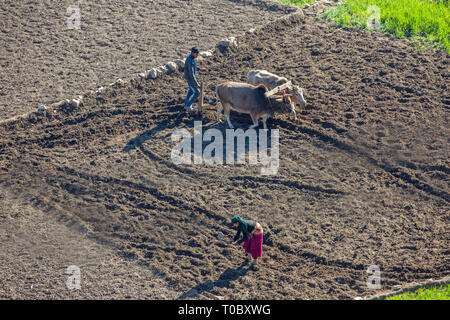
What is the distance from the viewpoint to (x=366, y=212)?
50.8ft

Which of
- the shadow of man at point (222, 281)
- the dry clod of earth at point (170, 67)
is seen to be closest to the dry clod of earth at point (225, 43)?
the dry clod of earth at point (170, 67)

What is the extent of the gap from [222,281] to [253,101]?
20.0ft

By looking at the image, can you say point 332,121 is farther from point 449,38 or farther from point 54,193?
point 54,193

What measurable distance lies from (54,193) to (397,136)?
9214mm

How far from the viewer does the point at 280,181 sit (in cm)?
1647

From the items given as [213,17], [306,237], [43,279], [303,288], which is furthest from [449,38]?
[43,279]

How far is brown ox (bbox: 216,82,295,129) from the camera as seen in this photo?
18047 millimetres

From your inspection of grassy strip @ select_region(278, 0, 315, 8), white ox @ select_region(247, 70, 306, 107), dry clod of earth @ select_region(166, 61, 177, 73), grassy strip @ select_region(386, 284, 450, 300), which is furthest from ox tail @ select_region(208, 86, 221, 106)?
grassy strip @ select_region(386, 284, 450, 300)

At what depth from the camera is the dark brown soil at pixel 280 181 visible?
1409 centimetres

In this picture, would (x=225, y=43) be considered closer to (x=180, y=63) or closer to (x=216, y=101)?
(x=180, y=63)

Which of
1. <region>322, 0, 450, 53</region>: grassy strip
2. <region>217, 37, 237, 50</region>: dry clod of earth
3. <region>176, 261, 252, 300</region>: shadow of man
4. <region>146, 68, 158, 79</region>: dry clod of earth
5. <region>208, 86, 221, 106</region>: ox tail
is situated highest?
<region>322, 0, 450, 53</region>: grassy strip

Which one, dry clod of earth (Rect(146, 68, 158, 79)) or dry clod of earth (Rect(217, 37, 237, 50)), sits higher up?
dry clod of earth (Rect(217, 37, 237, 50))

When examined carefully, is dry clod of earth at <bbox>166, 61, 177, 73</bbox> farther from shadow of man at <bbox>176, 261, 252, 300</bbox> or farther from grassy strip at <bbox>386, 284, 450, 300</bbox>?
grassy strip at <bbox>386, 284, 450, 300</bbox>

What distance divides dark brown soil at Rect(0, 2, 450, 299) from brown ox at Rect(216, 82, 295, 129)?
0.48m
